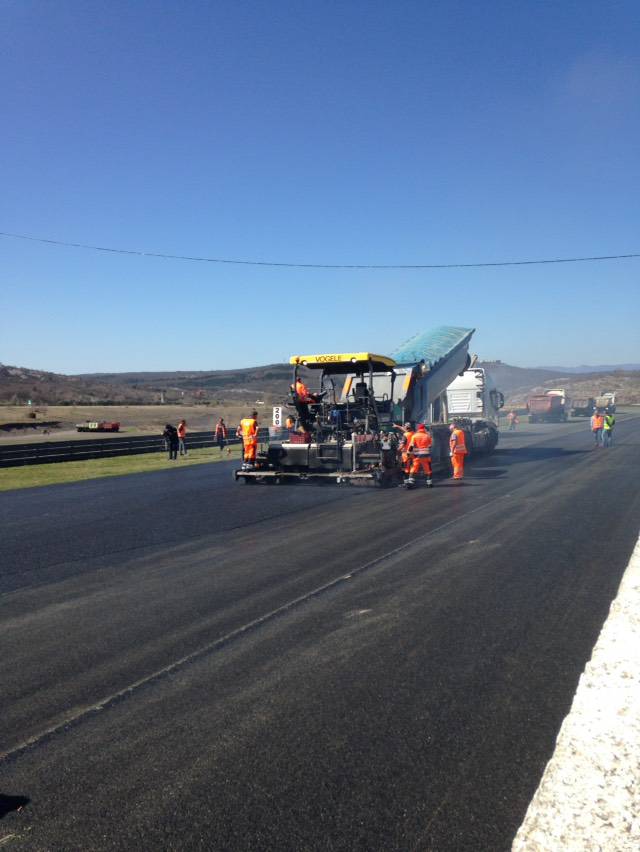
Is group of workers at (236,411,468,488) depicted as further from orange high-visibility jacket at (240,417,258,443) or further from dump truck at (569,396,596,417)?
dump truck at (569,396,596,417)

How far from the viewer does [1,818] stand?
3.17m

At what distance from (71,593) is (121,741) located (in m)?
3.33

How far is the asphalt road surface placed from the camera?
318cm

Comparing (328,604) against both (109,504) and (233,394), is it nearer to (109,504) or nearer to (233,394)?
(109,504)

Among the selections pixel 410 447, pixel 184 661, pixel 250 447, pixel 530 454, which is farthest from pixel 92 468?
pixel 184 661

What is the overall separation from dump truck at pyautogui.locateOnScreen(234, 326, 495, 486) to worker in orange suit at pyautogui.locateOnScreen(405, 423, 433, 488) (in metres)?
0.51

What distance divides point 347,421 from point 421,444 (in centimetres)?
198

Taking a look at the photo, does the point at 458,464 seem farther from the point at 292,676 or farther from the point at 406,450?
the point at 292,676

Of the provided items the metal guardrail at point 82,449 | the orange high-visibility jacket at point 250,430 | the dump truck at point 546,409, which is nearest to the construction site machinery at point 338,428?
the orange high-visibility jacket at point 250,430

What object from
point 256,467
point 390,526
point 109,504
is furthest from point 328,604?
point 256,467

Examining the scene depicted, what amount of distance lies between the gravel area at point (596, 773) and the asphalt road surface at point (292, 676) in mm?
97

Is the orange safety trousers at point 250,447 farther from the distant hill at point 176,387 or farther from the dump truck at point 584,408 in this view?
the dump truck at point 584,408

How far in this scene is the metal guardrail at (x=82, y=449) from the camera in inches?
853

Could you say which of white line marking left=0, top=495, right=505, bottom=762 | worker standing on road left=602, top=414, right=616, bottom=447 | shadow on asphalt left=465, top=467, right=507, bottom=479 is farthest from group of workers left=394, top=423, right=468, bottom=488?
worker standing on road left=602, top=414, right=616, bottom=447
